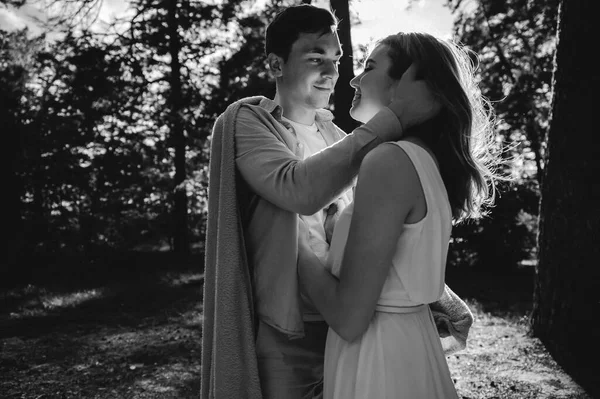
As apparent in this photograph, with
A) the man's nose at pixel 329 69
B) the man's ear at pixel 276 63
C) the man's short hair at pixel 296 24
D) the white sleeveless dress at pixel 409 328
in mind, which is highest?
the man's short hair at pixel 296 24

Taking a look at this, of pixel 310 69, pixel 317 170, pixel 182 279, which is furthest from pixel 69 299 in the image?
pixel 317 170

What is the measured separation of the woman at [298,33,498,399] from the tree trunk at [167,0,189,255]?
12.5 metres

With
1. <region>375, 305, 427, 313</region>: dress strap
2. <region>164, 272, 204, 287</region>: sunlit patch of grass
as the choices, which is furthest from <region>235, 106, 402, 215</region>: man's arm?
<region>164, 272, 204, 287</region>: sunlit patch of grass

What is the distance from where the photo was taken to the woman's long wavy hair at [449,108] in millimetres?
1880

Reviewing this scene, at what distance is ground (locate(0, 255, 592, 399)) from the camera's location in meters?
5.18

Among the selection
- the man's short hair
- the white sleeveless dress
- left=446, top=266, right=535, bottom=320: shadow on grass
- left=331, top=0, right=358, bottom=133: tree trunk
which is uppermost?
left=331, top=0, right=358, bottom=133: tree trunk

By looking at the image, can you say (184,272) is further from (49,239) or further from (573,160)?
(573,160)

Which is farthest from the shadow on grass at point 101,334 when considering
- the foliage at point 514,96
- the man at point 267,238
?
the foliage at point 514,96

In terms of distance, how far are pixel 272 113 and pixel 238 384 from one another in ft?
3.96

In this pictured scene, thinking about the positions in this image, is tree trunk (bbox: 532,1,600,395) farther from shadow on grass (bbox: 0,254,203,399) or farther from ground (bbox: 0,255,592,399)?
shadow on grass (bbox: 0,254,203,399)

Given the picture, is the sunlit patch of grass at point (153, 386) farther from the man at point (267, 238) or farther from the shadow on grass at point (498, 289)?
the shadow on grass at point (498, 289)

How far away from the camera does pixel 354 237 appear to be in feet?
5.64

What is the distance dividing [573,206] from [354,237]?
4748mm

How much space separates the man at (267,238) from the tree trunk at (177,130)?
39.9 ft
